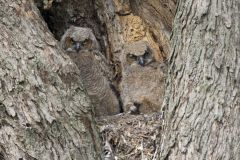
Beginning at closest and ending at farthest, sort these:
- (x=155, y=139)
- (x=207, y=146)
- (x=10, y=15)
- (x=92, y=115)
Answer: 1. (x=207, y=146)
2. (x=92, y=115)
3. (x=10, y=15)
4. (x=155, y=139)

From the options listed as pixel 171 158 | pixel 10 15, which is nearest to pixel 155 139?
pixel 171 158

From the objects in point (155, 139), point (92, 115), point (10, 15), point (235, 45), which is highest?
point (10, 15)

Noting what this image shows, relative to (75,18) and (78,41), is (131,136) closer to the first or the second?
(78,41)

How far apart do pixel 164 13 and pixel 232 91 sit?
2.22m

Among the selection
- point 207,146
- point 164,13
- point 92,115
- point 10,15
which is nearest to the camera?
point 207,146

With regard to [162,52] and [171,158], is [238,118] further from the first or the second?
[162,52]

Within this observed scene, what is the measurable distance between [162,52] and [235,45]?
7.19ft

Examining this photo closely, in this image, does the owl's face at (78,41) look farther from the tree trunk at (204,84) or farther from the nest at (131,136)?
the tree trunk at (204,84)

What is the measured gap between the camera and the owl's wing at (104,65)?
5598 millimetres

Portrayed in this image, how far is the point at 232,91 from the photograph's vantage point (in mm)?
3439

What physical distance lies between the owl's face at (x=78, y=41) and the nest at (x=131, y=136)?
1.08 meters

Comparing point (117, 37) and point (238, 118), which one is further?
point (117, 37)

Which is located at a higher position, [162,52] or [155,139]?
[162,52]

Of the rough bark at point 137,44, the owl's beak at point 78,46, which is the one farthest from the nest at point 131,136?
the owl's beak at point 78,46
